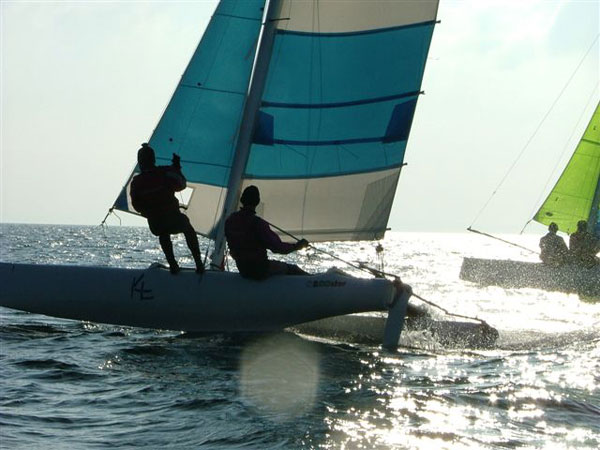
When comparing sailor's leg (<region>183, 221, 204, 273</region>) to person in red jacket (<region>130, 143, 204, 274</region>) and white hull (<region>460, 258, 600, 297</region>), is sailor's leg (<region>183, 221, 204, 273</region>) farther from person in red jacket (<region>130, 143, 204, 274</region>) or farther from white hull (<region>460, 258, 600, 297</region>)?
white hull (<region>460, 258, 600, 297</region>)

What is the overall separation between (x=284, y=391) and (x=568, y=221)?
70.0 feet

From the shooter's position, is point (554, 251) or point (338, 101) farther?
point (554, 251)

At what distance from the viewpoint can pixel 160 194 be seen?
1005 cm

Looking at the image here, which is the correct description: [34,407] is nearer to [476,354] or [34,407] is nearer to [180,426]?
[180,426]

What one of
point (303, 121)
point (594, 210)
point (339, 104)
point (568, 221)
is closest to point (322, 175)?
point (303, 121)

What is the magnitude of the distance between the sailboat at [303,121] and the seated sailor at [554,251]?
9.50 metres

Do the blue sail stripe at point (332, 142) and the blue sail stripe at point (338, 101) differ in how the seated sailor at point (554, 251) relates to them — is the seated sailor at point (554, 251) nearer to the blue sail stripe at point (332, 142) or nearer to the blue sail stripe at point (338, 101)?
the blue sail stripe at point (338, 101)

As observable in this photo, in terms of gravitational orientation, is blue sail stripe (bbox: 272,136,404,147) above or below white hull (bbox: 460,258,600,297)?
above

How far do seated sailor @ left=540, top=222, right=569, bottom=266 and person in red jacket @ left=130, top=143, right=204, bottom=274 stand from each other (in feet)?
44.6

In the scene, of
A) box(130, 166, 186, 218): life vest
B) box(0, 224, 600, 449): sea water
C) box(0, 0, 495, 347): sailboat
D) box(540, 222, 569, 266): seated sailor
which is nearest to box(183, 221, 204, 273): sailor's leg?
box(0, 0, 495, 347): sailboat

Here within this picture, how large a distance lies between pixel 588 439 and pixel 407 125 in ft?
24.3

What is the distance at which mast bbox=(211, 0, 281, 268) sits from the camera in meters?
12.2

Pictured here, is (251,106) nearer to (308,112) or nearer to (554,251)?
(308,112)

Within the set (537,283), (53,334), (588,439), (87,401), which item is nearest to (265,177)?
(53,334)
